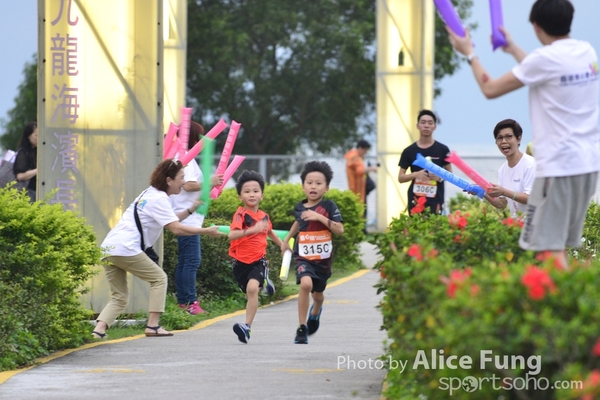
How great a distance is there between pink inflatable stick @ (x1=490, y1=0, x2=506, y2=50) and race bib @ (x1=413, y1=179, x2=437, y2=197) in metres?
5.39

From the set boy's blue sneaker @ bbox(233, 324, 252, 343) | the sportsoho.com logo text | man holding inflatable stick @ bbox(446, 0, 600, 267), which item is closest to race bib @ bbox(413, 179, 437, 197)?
boy's blue sneaker @ bbox(233, 324, 252, 343)

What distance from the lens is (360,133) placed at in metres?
39.0

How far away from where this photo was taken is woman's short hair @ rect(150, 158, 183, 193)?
31.2ft

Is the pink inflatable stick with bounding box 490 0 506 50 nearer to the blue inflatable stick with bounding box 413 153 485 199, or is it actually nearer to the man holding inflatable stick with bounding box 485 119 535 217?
the man holding inflatable stick with bounding box 485 119 535 217

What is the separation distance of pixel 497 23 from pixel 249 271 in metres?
4.00

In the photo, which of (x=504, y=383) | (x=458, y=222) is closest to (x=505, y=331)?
(x=504, y=383)

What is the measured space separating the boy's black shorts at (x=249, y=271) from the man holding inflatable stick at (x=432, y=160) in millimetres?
2464

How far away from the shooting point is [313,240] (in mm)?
9250

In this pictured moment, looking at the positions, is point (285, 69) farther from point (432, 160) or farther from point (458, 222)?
point (458, 222)

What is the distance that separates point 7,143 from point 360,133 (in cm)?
1222

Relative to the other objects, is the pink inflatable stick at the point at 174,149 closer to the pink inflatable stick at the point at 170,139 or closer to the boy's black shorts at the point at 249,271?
the pink inflatable stick at the point at 170,139

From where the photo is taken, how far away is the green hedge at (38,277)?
314 inches

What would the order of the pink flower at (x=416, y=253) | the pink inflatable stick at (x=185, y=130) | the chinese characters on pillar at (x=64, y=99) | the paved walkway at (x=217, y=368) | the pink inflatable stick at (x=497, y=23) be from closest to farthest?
the pink flower at (x=416, y=253), the pink inflatable stick at (x=497, y=23), the paved walkway at (x=217, y=368), the chinese characters on pillar at (x=64, y=99), the pink inflatable stick at (x=185, y=130)

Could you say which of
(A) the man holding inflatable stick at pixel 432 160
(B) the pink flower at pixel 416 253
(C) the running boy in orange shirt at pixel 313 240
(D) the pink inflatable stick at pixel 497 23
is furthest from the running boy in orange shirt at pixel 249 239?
(B) the pink flower at pixel 416 253
